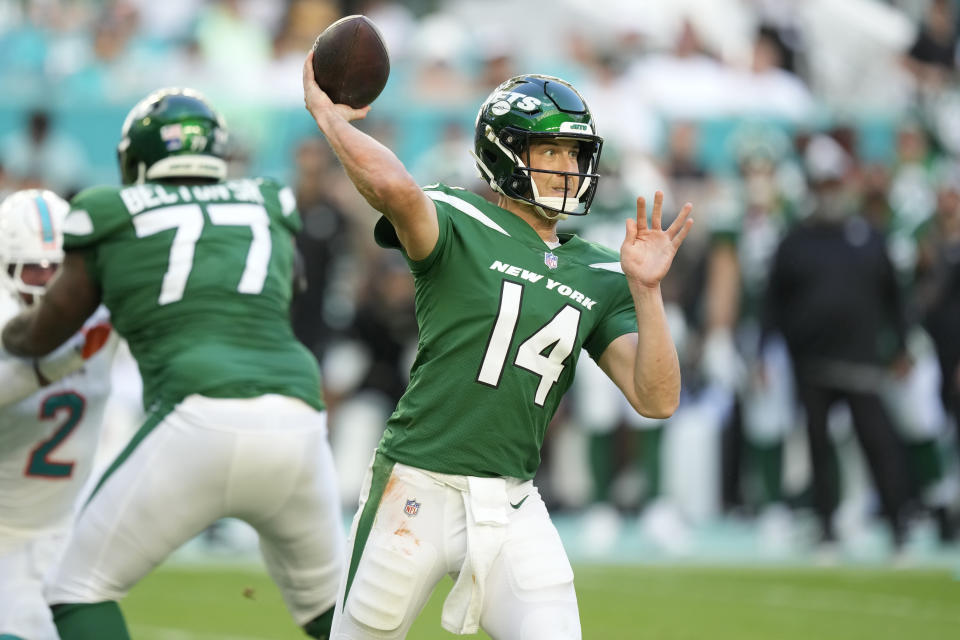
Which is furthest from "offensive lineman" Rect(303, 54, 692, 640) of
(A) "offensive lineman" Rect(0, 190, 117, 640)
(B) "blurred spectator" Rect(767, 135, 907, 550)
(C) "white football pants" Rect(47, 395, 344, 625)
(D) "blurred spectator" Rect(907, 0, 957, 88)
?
(D) "blurred spectator" Rect(907, 0, 957, 88)

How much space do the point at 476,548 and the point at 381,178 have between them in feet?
2.99

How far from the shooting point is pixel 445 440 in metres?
3.80

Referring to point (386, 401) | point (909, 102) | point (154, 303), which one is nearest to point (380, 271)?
point (386, 401)

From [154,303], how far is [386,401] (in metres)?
6.16

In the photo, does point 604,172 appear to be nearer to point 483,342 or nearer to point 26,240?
point 26,240

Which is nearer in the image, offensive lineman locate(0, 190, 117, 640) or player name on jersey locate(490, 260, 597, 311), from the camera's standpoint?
player name on jersey locate(490, 260, 597, 311)

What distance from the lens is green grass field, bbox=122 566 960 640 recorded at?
273 inches

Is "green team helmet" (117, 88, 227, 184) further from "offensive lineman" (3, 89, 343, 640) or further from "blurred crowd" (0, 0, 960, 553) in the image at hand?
"blurred crowd" (0, 0, 960, 553)

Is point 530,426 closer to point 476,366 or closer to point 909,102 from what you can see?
point 476,366

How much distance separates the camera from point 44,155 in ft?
35.3

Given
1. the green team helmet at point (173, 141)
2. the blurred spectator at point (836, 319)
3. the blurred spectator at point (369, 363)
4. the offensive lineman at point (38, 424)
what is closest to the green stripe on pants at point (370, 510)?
the offensive lineman at point (38, 424)

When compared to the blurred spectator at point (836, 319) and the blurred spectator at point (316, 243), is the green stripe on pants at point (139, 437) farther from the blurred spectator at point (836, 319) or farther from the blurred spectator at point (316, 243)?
the blurred spectator at point (836, 319)

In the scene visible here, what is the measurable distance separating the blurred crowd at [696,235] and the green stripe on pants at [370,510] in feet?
15.7

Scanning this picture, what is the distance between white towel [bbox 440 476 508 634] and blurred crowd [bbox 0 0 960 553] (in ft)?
16.2
